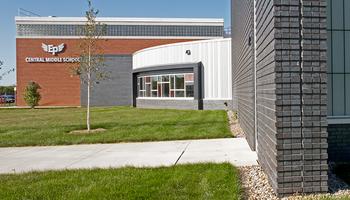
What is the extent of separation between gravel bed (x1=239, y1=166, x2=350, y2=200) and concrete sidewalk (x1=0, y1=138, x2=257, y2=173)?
3.69ft

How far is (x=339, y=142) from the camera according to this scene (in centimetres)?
Answer: 739

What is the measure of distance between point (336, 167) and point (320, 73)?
268cm

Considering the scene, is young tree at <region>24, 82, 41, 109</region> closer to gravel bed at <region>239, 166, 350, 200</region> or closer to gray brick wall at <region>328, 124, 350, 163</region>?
gravel bed at <region>239, 166, 350, 200</region>

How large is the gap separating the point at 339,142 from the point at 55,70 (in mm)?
43758

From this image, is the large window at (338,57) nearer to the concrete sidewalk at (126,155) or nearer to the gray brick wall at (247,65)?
the gray brick wall at (247,65)

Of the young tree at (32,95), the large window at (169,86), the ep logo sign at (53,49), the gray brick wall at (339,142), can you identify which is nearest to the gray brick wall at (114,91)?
the young tree at (32,95)

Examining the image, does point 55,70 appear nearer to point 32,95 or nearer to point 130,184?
point 32,95

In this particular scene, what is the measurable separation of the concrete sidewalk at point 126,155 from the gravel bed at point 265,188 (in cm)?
113

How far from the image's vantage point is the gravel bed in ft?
16.7

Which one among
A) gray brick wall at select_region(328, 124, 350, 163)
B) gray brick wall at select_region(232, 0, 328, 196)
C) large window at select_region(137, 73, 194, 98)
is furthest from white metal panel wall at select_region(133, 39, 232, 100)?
gray brick wall at select_region(232, 0, 328, 196)

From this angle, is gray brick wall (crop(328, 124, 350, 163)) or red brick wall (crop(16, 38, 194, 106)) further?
red brick wall (crop(16, 38, 194, 106))

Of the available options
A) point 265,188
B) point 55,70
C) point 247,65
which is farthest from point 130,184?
point 55,70

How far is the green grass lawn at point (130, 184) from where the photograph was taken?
5543 millimetres

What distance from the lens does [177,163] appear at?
26.3ft
